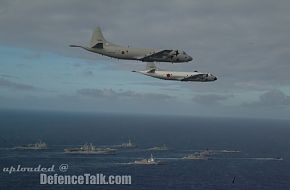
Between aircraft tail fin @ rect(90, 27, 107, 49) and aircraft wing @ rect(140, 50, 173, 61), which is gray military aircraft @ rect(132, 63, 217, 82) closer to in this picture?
aircraft wing @ rect(140, 50, 173, 61)

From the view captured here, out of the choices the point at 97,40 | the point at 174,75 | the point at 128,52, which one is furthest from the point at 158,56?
the point at 174,75

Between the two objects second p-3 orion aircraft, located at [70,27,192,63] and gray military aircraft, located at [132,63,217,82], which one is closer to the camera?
second p-3 orion aircraft, located at [70,27,192,63]

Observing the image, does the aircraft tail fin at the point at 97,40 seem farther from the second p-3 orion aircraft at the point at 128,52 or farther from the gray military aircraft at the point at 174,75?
the gray military aircraft at the point at 174,75

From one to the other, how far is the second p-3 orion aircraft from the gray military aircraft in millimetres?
10967

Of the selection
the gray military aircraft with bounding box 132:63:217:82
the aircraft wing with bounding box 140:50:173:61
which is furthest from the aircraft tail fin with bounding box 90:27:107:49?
the gray military aircraft with bounding box 132:63:217:82

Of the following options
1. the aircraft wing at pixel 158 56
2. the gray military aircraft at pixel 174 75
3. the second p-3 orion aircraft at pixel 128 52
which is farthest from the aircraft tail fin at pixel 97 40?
the gray military aircraft at pixel 174 75

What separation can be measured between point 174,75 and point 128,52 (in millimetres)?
17517

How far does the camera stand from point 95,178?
187 m

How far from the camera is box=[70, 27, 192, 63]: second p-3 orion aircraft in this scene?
252 feet

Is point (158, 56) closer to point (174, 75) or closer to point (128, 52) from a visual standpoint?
point (128, 52)

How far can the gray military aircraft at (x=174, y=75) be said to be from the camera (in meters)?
90.1

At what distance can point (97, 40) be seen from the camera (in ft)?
256

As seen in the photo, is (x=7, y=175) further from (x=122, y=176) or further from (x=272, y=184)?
(x=272, y=184)

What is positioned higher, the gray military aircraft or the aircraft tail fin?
the aircraft tail fin
